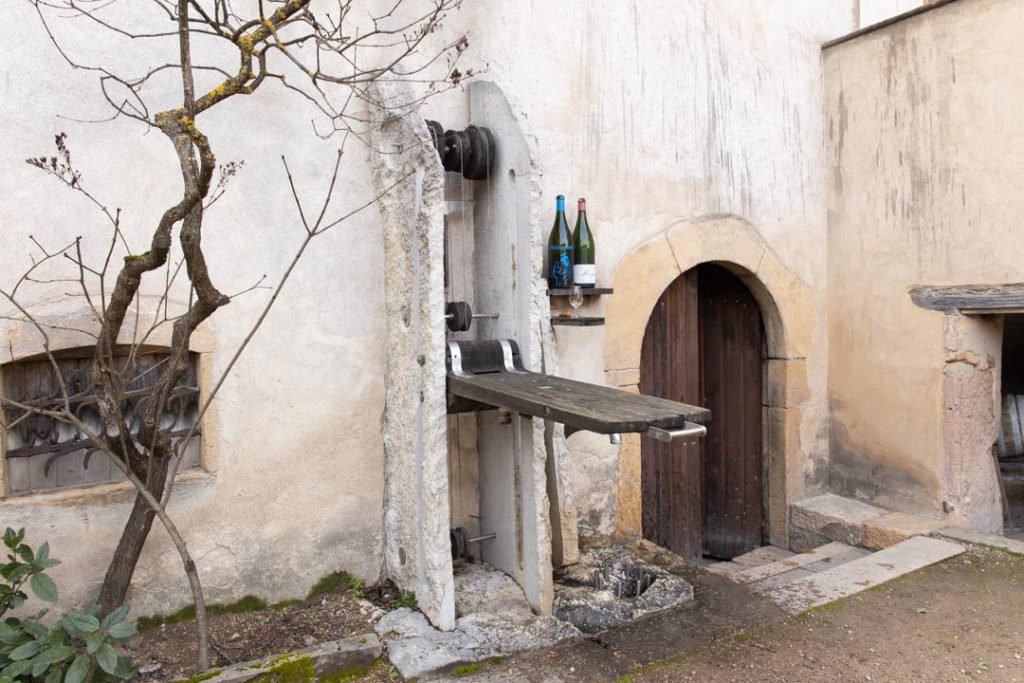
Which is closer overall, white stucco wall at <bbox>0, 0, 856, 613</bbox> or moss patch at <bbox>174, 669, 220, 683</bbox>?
moss patch at <bbox>174, 669, 220, 683</bbox>

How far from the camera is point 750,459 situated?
5.56 meters

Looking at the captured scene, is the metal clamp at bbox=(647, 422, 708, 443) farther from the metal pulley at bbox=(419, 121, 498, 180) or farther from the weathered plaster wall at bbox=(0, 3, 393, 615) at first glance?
the metal pulley at bbox=(419, 121, 498, 180)

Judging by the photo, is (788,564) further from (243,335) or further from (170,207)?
(170,207)

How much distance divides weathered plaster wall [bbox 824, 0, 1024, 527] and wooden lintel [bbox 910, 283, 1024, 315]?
0.05 meters

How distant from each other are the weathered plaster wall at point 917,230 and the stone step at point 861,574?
1.90 ft

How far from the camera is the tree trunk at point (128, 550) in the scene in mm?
2834

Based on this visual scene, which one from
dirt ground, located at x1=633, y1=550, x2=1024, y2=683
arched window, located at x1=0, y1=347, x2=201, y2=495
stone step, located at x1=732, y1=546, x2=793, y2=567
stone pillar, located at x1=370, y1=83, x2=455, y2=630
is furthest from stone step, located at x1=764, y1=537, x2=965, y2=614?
arched window, located at x1=0, y1=347, x2=201, y2=495

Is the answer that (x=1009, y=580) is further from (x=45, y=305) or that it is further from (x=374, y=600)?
(x=45, y=305)

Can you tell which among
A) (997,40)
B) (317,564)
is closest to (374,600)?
(317,564)

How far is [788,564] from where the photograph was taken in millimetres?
4828

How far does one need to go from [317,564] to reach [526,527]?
94 centimetres

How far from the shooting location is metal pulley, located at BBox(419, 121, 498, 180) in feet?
11.6

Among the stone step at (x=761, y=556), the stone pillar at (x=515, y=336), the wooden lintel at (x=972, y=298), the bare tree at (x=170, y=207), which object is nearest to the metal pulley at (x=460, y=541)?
the stone pillar at (x=515, y=336)

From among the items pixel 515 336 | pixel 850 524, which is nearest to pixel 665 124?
pixel 515 336
